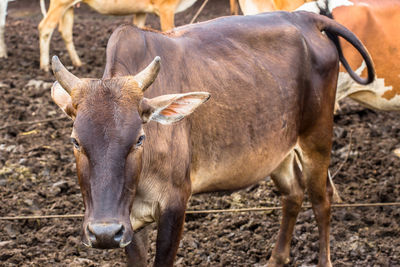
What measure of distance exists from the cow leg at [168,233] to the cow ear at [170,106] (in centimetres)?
49

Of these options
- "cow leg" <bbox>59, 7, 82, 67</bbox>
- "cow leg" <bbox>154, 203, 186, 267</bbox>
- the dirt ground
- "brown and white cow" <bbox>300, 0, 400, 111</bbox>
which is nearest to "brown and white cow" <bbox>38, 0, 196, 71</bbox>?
"cow leg" <bbox>59, 7, 82, 67</bbox>

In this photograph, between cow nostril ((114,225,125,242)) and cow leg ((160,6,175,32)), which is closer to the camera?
cow nostril ((114,225,125,242))

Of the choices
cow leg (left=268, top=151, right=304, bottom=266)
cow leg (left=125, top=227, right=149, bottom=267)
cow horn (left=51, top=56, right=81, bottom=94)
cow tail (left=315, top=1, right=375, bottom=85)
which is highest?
cow horn (left=51, top=56, right=81, bottom=94)

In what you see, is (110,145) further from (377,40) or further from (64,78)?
(377,40)

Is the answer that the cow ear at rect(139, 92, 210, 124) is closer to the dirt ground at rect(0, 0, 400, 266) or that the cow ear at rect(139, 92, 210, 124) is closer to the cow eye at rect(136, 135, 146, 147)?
the cow eye at rect(136, 135, 146, 147)

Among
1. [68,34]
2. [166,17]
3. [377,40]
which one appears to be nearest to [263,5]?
[377,40]

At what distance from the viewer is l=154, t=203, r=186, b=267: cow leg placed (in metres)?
3.42

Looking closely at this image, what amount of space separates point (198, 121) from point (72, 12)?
21.5ft

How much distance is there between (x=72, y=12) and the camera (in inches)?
384

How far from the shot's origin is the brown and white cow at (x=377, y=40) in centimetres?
552

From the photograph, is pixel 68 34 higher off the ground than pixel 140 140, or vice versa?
pixel 140 140

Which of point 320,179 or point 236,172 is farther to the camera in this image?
point 320,179

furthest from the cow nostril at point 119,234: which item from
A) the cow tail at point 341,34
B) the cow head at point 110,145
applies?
the cow tail at point 341,34

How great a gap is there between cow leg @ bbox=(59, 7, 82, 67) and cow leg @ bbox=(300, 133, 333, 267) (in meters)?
5.64
